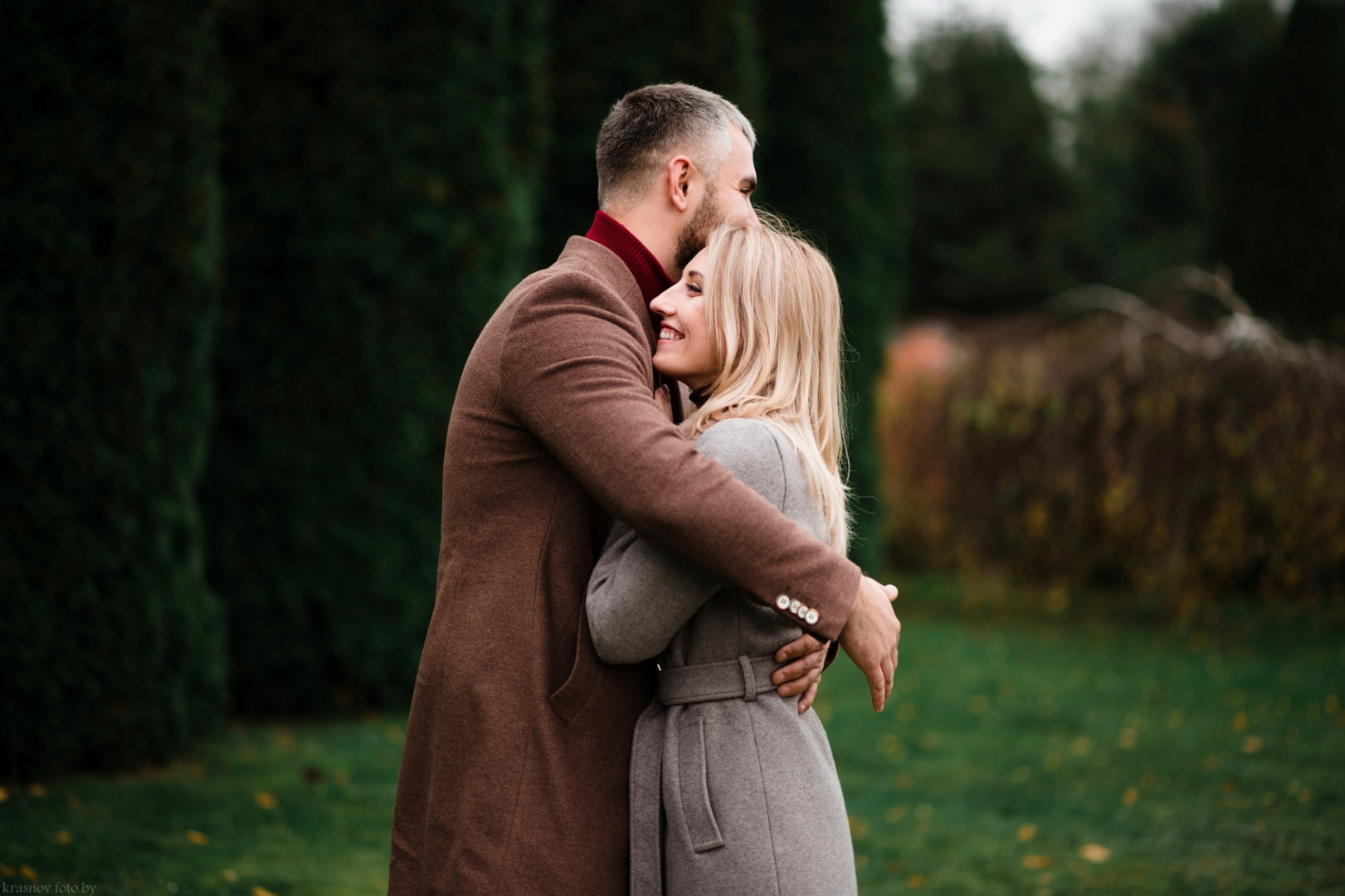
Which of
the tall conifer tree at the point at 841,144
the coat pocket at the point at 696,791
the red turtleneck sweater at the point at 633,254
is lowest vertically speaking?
the coat pocket at the point at 696,791

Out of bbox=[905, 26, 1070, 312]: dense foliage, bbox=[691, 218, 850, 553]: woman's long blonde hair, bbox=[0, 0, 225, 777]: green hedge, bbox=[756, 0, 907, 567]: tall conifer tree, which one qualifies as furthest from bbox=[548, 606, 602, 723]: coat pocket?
bbox=[905, 26, 1070, 312]: dense foliage

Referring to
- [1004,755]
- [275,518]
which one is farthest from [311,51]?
[1004,755]

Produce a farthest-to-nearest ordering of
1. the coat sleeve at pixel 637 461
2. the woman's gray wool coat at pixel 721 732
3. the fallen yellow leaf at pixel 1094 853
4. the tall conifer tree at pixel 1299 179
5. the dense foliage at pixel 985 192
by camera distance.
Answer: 1. the dense foliage at pixel 985 192
2. the tall conifer tree at pixel 1299 179
3. the fallen yellow leaf at pixel 1094 853
4. the woman's gray wool coat at pixel 721 732
5. the coat sleeve at pixel 637 461

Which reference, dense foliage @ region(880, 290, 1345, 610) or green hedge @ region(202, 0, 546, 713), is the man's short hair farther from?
dense foliage @ region(880, 290, 1345, 610)

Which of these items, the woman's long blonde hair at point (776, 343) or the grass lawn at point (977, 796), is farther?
the grass lawn at point (977, 796)

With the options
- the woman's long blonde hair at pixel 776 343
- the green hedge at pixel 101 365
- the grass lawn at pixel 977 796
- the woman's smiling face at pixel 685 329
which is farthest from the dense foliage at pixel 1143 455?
the woman's smiling face at pixel 685 329

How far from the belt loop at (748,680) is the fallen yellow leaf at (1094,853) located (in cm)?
310

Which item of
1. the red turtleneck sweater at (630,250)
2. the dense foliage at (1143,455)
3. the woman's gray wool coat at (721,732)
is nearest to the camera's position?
the woman's gray wool coat at (721,732)

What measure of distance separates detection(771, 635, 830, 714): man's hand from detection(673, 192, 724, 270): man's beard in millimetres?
797

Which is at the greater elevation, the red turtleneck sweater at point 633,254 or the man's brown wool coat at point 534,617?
the red turtleneck sweater at point 633,254

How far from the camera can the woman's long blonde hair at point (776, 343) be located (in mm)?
2059

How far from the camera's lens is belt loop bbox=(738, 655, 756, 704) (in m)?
1.97

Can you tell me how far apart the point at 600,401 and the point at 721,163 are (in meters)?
0.72

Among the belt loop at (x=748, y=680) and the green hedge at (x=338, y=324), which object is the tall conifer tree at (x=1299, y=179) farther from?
the belt loop at (x=748, y=680)
